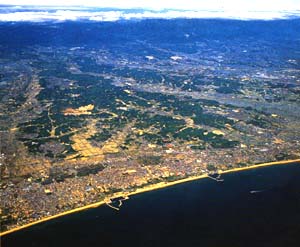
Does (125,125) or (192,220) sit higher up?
(125,125)

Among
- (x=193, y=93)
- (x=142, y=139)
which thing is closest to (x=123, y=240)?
(x=142, y=139)

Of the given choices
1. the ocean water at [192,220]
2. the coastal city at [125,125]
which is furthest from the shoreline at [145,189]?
the ocean water at [192,220]

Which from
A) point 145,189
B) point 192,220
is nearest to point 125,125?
point 145,189

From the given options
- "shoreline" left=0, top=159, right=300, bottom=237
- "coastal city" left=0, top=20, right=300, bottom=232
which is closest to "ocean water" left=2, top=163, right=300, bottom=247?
"shoreline" left=0, top=159, right=300, bottom=237

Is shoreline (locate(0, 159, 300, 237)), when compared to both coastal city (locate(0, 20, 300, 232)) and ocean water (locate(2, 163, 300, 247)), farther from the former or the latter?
ocean water (locate(2, 163, 300, 247))

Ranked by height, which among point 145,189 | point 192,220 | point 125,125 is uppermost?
point 125,125

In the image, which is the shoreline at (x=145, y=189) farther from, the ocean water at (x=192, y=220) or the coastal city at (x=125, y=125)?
the ocean water at (x=192, y=220)

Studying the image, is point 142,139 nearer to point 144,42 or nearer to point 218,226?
point 218,226

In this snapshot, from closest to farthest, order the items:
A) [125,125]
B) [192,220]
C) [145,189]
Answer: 1. [192,220]
2. [145,189]
3. [125,125]

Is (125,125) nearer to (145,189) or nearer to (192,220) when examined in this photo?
(145,189)
